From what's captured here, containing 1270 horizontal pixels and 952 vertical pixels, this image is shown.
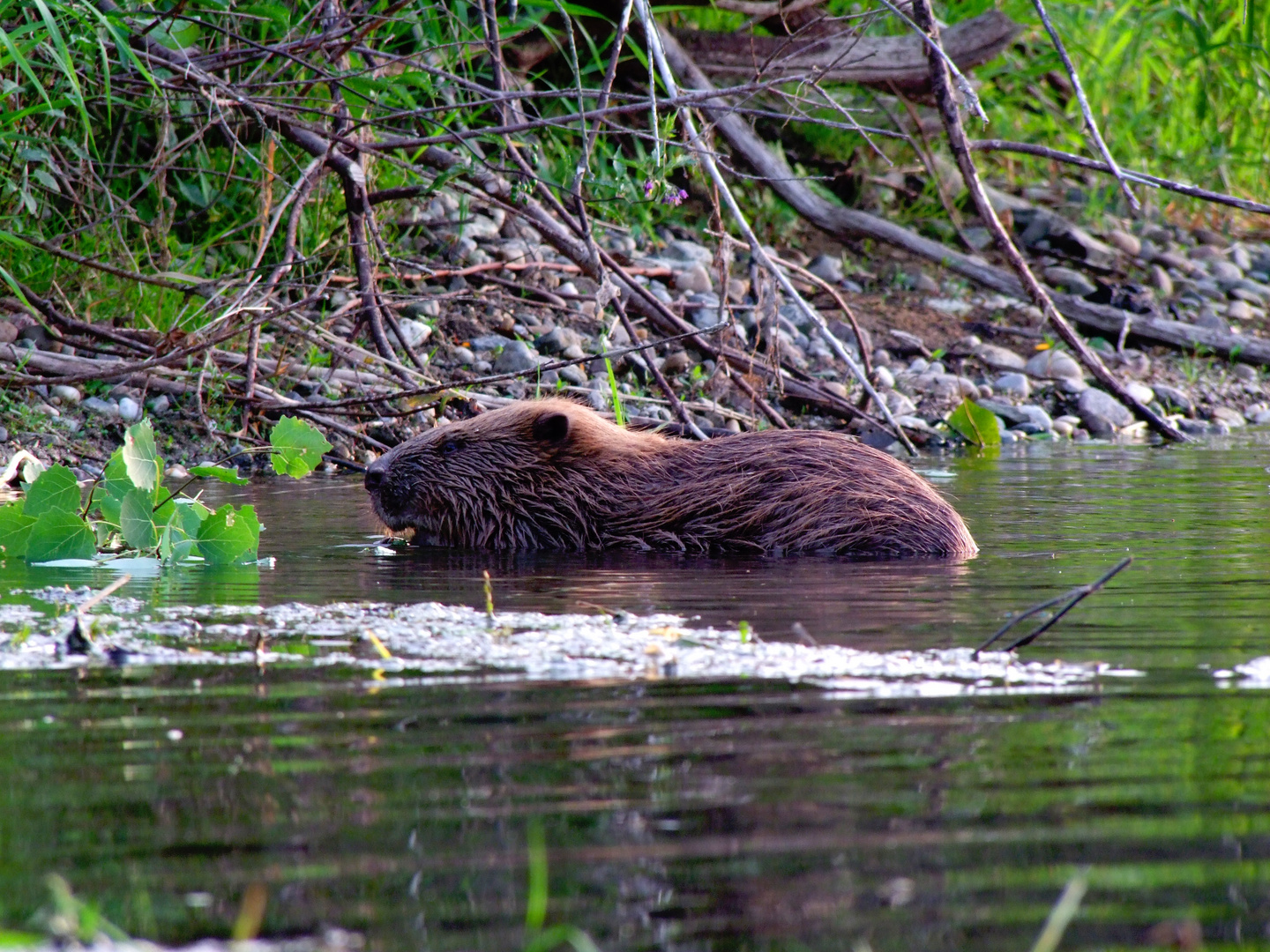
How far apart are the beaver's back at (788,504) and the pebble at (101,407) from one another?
130 inches

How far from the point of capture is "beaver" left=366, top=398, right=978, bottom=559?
5.48 meters

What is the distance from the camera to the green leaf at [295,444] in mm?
5590

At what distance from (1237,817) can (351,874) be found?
1111 mm

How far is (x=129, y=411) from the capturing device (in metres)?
8.06

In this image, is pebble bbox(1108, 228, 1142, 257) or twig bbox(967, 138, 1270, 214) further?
pebble bbox(1108, 228, 1142, 257)

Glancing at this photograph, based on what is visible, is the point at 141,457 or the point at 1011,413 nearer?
the point at 141,457

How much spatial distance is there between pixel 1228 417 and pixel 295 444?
773 cm

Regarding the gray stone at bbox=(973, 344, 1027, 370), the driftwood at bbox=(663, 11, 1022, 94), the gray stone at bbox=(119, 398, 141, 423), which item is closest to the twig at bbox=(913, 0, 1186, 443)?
the gray stone at bbox=(119, 398, 141, 423)

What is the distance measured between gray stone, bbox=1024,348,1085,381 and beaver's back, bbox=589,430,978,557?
6.13 metres

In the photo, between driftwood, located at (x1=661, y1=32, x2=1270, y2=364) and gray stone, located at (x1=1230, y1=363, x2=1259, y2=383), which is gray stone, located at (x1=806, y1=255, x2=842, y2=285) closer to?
driftwood, located at (x1=661, y1=32, x2=1270, y2=364)

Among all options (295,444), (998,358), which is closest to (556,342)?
(998,358)

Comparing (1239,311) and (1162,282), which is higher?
(1162,282)

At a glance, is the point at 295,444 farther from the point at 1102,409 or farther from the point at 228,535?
the point at 1102,409

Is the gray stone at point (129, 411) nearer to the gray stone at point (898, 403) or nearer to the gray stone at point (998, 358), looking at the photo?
the gray stone at point (898, 403)
